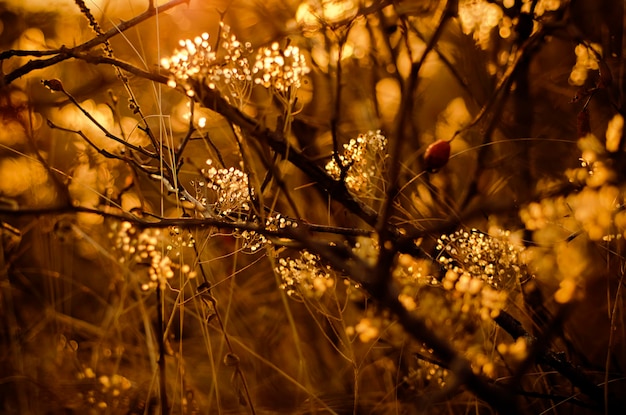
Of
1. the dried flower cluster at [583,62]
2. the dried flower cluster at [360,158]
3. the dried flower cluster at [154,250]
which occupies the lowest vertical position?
the dried flower cluster at [154,250]

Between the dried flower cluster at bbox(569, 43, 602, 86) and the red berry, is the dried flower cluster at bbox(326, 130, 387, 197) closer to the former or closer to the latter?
the red berry

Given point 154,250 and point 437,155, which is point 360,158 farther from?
point 154,250

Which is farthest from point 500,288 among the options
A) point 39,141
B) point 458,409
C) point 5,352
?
point 39,141

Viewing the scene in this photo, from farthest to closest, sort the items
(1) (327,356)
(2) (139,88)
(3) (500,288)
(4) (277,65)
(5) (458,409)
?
(2) (139,88)
(1) (327,356)
(5) (458,409)
(3) (500,288)
(4) (277,65)

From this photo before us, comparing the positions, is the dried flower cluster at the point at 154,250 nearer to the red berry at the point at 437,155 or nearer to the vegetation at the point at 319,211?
the vegetation at the point at 319,211

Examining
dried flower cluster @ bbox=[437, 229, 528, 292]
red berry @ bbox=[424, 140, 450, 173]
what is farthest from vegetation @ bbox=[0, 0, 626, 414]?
red berry @ bbox=[424, 140, 450, 173]

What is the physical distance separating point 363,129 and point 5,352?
931 mm

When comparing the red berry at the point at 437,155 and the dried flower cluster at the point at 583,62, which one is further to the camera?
the dried flower cluster at the point at 583,62

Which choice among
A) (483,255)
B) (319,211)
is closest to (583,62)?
(483,255)

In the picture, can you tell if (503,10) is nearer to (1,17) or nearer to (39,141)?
(39,141)

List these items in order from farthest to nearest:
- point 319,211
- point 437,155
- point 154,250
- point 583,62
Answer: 1. point 319,211
2. point 583,62
3. point 154,250
4. point 437,155

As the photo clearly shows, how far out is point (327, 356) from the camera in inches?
51.1

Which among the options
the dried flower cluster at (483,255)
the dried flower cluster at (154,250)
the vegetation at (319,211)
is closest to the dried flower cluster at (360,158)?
the vegetation at (319,211)

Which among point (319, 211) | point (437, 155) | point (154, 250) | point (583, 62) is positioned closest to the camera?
point (437, 155)
